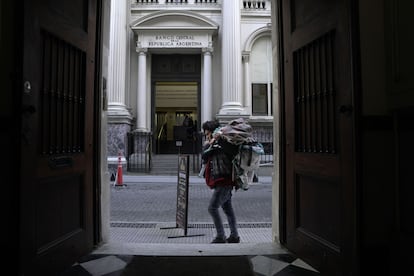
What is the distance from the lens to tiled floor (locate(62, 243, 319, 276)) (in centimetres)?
350

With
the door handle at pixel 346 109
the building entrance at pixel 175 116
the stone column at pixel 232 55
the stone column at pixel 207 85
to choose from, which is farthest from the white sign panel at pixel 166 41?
the door handle at pixel 346 109

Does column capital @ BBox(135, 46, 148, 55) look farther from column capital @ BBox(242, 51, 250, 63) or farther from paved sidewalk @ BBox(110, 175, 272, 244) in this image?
paved sidewalk @ BBox(110, 175, 272, 244)

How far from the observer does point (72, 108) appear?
12.1ft

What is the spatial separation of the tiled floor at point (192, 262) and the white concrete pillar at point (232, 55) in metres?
12.3

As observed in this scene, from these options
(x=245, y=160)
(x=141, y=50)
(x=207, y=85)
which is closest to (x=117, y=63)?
(x=141, y=50)

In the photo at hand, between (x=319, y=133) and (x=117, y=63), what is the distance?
13619 millimetres

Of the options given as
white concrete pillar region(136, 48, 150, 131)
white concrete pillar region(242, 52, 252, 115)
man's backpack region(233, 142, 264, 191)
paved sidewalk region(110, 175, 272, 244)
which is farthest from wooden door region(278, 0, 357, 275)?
white concrete pillar region(242, 52, 252, 115)

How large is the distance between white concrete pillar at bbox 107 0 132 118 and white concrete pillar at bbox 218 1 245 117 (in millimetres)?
4192

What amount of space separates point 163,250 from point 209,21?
13917mm

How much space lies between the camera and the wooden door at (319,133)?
296 cm

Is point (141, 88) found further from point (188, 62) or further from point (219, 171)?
point (219, 171)

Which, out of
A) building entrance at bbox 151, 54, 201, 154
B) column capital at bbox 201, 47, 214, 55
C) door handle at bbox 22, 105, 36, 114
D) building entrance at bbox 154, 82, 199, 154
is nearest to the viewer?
door handle at bbox 22, 105, 36, 114

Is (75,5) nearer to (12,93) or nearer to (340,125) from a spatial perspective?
(12,93)

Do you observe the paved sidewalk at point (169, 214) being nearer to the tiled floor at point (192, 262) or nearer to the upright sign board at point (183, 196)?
the upright sign board at point (183, 196)
